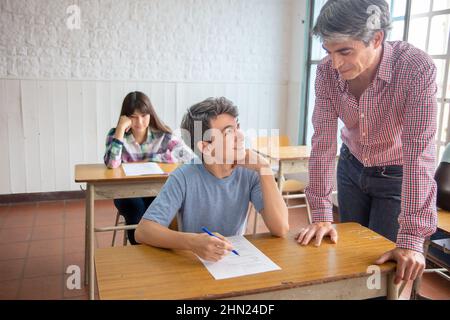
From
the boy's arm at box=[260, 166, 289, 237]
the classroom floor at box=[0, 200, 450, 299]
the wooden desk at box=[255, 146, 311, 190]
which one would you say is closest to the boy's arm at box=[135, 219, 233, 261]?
the boy's arm at box=[260, 166, 289, 237]

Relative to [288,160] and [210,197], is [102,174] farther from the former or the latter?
[288,160]

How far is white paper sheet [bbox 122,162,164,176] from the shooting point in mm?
2459

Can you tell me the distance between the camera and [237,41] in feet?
15.2

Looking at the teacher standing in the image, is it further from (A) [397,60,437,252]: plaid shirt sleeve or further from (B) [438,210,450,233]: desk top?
(B) [438,210,450,233]: desk top

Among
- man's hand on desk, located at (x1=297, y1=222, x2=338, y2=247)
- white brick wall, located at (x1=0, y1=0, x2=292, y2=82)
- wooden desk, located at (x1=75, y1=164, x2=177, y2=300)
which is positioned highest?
white brick wall, located at (x1=0, y1=0, x2=292, y2=82)

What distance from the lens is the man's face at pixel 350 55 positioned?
3.91ft

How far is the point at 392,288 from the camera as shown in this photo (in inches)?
45.9

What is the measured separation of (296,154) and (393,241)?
1.87 m

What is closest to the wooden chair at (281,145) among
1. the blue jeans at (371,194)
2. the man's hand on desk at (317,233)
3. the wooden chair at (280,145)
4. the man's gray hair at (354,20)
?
the wooden chair at (280,145)

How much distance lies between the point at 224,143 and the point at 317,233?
449mm

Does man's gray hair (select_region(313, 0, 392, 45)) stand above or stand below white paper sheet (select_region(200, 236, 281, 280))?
above

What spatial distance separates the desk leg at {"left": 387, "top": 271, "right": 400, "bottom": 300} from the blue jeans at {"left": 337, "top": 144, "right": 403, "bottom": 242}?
0.96ft

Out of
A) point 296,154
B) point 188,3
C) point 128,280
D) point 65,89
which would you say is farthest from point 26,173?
point 128,280
